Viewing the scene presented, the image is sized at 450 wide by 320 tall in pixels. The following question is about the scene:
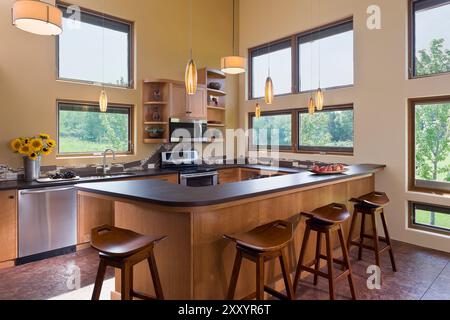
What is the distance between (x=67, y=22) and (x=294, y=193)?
3838mm

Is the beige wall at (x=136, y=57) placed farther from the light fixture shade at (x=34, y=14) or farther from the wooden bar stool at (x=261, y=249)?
the wooden bar stool at (x=261, y=249)

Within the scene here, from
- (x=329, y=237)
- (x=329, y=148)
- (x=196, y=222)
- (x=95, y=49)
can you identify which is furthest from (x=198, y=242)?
(x=95, y=49)

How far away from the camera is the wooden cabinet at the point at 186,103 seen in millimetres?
4969

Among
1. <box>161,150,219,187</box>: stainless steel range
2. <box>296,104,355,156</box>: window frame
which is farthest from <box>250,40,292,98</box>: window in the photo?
<box>161,150,219,187</box>: stainless steel range

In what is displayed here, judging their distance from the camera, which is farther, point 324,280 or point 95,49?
point 95,49

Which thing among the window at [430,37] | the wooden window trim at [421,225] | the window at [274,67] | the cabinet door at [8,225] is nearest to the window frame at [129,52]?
the cabinet door at [8,225]

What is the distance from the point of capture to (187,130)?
528cm

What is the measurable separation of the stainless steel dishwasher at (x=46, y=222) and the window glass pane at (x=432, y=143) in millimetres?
4460

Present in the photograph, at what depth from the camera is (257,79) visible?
20.5 feet

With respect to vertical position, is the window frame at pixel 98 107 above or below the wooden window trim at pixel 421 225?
above

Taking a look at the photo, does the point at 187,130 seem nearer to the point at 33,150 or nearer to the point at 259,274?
the point at 33,150

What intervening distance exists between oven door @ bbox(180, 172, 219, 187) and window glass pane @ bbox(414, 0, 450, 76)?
10.7ft

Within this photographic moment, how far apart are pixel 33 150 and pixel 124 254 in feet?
8.82
